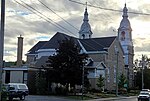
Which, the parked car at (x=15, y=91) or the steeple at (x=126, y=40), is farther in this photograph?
the steeple at (x=126, y=40)

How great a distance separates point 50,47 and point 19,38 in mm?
15452

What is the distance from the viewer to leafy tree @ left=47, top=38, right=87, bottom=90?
5403cm

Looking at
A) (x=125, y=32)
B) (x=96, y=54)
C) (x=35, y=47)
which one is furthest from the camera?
(x=125, y=32)

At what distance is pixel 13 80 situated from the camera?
61.2 m

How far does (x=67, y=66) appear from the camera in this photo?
179 ft

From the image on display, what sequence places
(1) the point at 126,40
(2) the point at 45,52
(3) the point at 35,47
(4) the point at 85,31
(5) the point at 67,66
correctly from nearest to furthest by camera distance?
(5) the point at 67,66 < (2) the point at 45,52 < (3) the point at 35,47 < (4) the point at 85,31 < (1) the point at 126,40

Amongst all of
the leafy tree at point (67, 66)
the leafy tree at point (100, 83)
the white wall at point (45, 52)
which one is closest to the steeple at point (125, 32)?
the white wall at point (45, 52)

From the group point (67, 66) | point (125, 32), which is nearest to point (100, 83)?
point (67, 66)

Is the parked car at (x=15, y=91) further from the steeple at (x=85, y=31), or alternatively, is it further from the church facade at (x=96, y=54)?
Result: the steeple at (x=85, y=31)

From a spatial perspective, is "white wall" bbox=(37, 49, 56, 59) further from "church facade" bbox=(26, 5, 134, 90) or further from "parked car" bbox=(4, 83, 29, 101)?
"parked car" bbox=(4, 83, 29, 101)

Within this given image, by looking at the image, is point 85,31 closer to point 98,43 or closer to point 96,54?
point 98,43

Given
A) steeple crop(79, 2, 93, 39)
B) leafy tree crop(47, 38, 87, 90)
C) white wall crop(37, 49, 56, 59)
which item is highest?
steeple crop(79, 2, 93, 39)

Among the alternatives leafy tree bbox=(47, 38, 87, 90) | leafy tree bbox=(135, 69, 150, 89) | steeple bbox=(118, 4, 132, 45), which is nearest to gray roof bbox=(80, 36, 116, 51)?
leafy tree bbox=(135, 69, 150, 89)

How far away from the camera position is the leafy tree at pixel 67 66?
54.0 m
